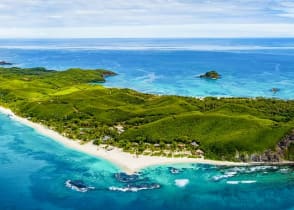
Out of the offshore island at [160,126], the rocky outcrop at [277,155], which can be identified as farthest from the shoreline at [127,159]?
the rocky outcrop at [277,155]

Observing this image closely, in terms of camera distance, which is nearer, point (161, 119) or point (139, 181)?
point (139, 181)

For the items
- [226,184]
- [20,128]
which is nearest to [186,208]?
[226,184]

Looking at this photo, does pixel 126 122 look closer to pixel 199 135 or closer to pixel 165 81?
pixel 199 135

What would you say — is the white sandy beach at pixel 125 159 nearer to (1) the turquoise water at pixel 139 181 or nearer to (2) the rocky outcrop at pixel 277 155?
(1) the turquoise water at pixel 139 181

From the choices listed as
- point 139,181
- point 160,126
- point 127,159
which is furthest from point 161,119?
point 139,181

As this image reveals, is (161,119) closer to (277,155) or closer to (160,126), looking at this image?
(160,126)
